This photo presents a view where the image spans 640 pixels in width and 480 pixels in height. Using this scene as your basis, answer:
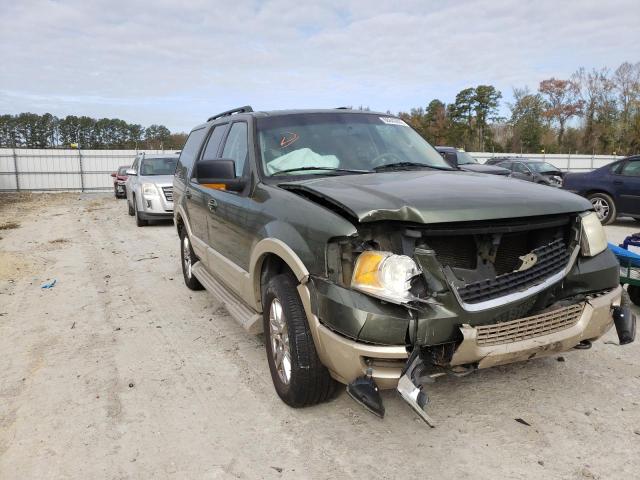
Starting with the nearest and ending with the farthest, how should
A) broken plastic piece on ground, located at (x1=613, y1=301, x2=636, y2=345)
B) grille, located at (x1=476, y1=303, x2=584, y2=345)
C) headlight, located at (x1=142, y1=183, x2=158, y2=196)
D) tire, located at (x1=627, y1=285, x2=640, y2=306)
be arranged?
grille, located at (x1=476, y1=303, x2=584, y2=345)
broken plastic piece on ground, located at (x1=613, y1=301, x2=636, y2=345)
tire, located at (x1=627, y1=285, x2=640, y2=306)
headlight, located at (x1=142, y1=183, x2=158, y2=196)

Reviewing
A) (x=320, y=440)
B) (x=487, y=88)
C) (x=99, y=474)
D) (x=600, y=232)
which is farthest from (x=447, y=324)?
(x=487, y=88)

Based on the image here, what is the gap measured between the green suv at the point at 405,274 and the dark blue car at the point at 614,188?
877cm

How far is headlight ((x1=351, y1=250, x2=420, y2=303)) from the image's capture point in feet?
8.08

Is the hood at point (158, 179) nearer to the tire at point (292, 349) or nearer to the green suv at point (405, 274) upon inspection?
the green suv at point (405, 274)

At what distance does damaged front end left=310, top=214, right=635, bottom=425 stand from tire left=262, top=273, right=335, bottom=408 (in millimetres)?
242

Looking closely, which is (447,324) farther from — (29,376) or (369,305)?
(29,376)

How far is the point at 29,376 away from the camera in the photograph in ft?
12.6

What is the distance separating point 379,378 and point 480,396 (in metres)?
1.16

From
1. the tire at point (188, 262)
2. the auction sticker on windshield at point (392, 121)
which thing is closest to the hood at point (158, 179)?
the tire at point (188, 262)

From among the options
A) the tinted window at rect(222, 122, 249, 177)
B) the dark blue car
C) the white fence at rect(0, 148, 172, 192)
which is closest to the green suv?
the tinted window at rect(222, 122, 249, 177)

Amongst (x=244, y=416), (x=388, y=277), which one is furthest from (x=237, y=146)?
(x=388, y=277)

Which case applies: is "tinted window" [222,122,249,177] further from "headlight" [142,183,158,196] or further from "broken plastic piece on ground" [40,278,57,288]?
"headlight" [142,183,158,196]

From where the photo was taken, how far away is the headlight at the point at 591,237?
3.00 meters

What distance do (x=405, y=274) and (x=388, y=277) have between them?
8 centimetres
